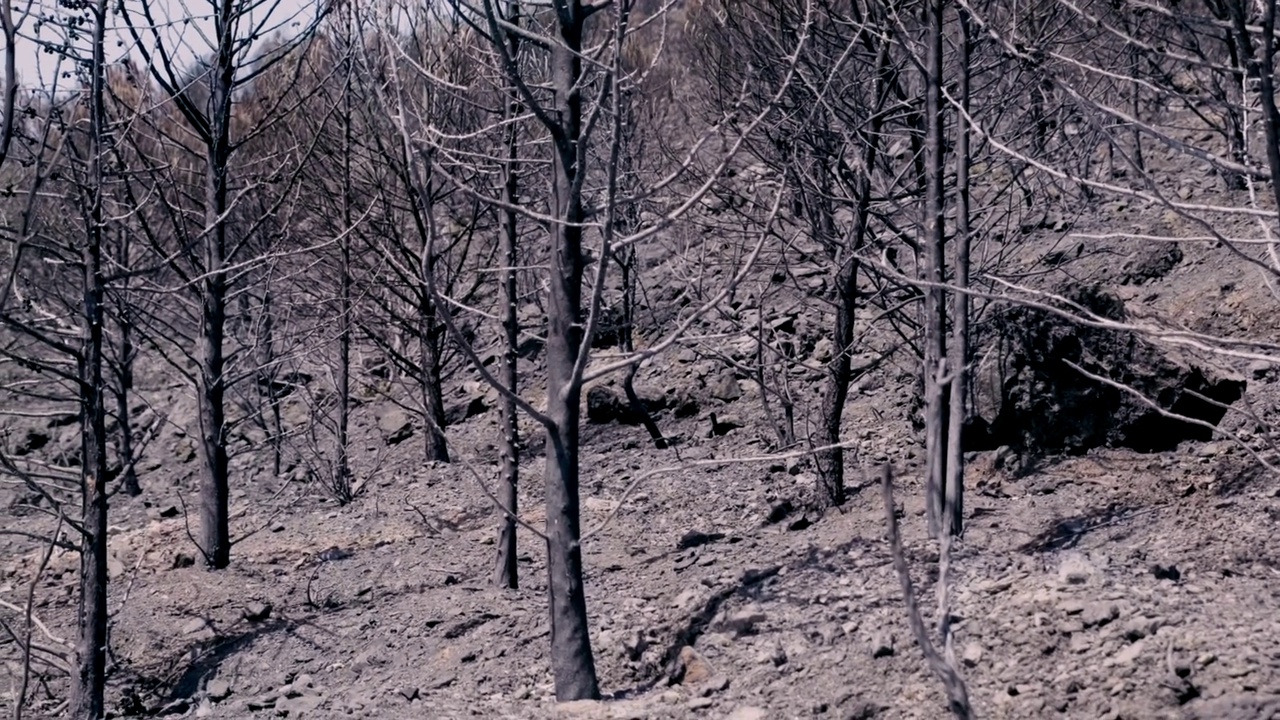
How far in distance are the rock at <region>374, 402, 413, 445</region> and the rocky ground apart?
9.97 ft

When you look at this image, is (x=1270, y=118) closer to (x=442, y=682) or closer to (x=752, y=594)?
(x=752, y=594)

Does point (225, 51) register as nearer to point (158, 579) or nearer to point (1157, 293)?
point (158, 579)

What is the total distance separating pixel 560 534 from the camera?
486 cm

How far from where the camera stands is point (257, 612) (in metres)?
8.27

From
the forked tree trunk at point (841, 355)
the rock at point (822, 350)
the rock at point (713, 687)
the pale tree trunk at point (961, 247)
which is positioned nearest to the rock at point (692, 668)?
the rock at point (713, 687)

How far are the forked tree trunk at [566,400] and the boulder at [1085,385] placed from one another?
4232 mm

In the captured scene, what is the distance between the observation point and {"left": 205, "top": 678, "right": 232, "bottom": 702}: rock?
695 cm

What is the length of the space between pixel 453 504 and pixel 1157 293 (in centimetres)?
747

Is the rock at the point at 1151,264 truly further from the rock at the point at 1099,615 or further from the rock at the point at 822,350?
the rock at the point at 1099,615

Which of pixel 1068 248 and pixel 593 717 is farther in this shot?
pixel 1068 248

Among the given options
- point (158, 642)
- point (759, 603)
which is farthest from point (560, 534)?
point (158, 642)

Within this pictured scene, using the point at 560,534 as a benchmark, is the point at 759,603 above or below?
below

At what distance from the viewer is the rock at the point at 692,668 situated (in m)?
5.60

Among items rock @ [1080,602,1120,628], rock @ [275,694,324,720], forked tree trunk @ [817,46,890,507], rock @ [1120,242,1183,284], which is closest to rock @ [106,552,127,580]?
rock @ [275,694,324,720]
